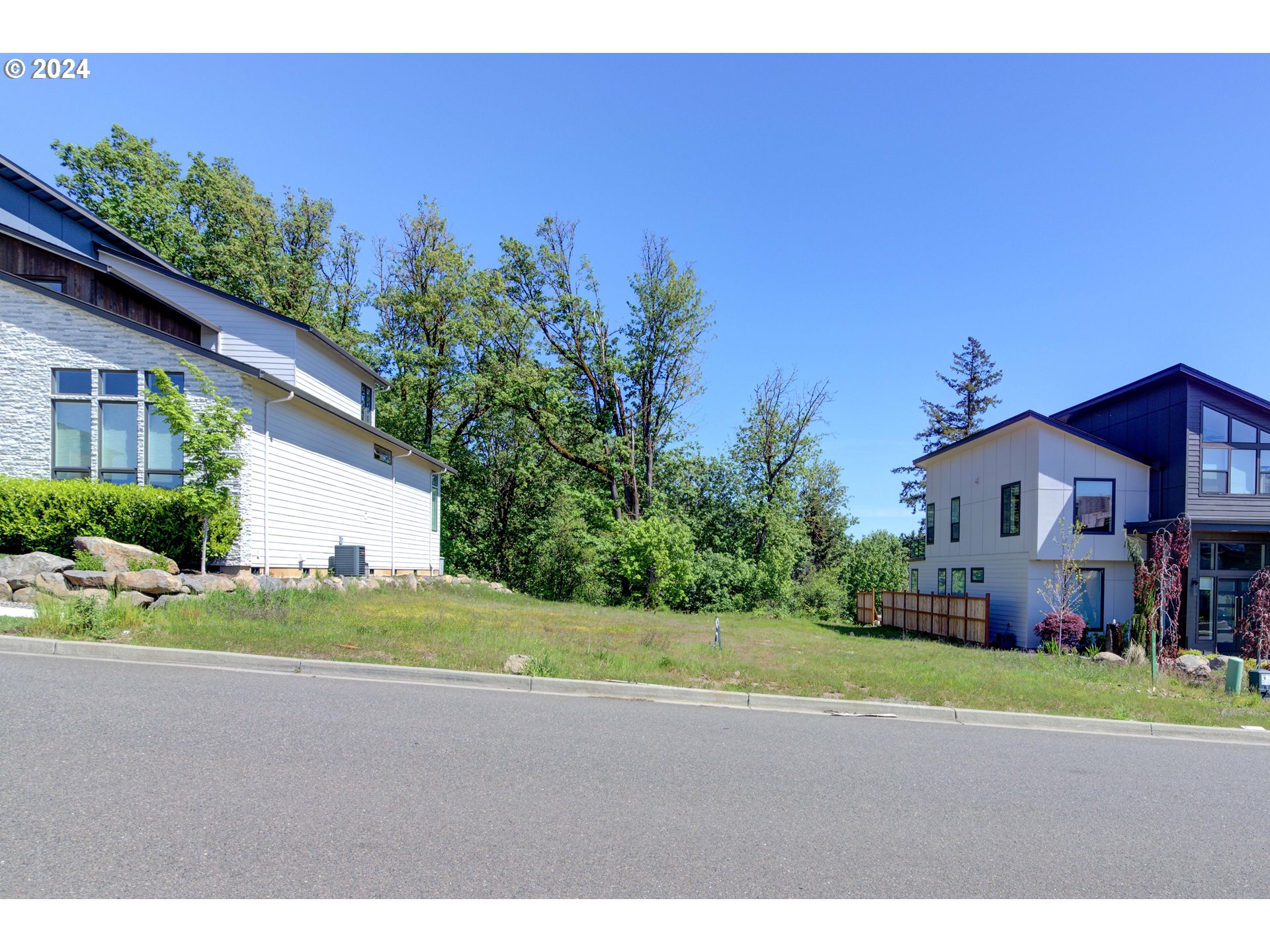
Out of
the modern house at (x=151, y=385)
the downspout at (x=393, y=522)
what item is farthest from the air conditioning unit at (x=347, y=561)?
the downspout at (x=393, y=522)

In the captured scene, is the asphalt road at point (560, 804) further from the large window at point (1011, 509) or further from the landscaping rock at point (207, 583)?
the large window at point (1011, 509)

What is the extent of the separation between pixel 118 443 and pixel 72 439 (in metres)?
1.03

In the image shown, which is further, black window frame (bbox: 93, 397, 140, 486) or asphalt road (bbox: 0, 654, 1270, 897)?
black window frame (bbox: 93, 397, 140, 486)

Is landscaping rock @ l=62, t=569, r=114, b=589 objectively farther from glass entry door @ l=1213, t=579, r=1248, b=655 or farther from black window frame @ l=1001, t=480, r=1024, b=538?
glass entry door @ l=1213, t=579, r=1248, b=655

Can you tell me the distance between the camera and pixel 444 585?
79.3ft

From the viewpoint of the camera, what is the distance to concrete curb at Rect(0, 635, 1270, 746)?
912cm

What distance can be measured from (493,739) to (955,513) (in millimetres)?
25164

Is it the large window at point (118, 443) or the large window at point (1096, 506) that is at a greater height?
the large window at point (118, 443)

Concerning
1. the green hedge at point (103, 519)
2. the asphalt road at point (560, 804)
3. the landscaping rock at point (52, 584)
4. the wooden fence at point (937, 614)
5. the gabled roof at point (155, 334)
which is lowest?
the wooden fence at point (937, 614)

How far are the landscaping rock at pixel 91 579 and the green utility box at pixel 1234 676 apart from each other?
19199mm

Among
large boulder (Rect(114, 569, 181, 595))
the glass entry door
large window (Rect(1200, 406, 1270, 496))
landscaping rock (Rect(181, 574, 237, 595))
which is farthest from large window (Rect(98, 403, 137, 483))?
the glass entry door

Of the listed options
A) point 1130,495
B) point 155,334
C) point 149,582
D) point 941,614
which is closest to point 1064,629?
point 1130,495

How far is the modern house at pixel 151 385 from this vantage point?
1559 centimetres

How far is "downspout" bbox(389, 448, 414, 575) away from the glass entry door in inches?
967
